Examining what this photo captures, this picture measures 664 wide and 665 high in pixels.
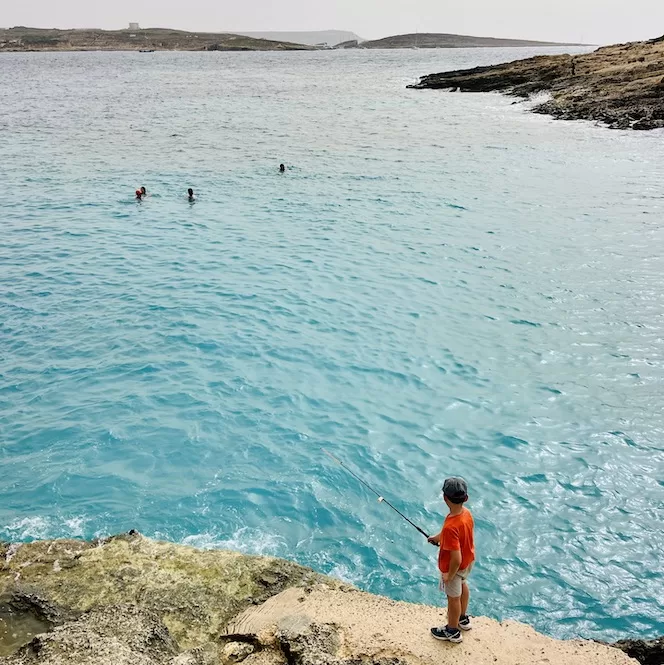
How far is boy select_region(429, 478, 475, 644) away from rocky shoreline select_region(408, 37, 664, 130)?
40.3 metres

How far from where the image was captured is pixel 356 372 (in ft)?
39.7

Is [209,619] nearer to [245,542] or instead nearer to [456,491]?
[245,542]

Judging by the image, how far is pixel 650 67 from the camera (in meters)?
43.9

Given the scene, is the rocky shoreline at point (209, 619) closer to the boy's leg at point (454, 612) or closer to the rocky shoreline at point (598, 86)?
the boy's leg at point (454, 612)

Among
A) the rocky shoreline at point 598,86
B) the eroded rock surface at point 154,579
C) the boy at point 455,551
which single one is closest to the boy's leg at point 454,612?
the boy at point 455,551

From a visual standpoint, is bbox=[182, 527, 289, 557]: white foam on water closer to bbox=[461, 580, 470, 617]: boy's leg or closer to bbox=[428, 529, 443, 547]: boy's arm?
bbox=[461, 580, 470, 617]: boy's leg

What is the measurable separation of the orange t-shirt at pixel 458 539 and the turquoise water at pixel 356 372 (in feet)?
7.99

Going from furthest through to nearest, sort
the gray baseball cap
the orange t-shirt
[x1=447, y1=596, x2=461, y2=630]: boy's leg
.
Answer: [x1=447, y1=596, x2=461, y2=630]: boy's leg < the orange t-shirt < the gray baseball cap

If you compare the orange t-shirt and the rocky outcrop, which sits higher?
the orange t-shirt

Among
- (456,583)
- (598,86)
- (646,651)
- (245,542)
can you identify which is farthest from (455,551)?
(598,86)

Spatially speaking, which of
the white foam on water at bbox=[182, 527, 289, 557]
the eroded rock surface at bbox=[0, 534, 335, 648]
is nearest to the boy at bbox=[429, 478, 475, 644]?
the eroded rock surface at bbox=[0, 534, 335, 648]

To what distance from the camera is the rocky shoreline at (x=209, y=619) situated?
4719 millimetres

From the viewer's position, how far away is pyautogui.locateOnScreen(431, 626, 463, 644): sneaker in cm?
504

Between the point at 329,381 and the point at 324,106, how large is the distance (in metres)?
52.9
